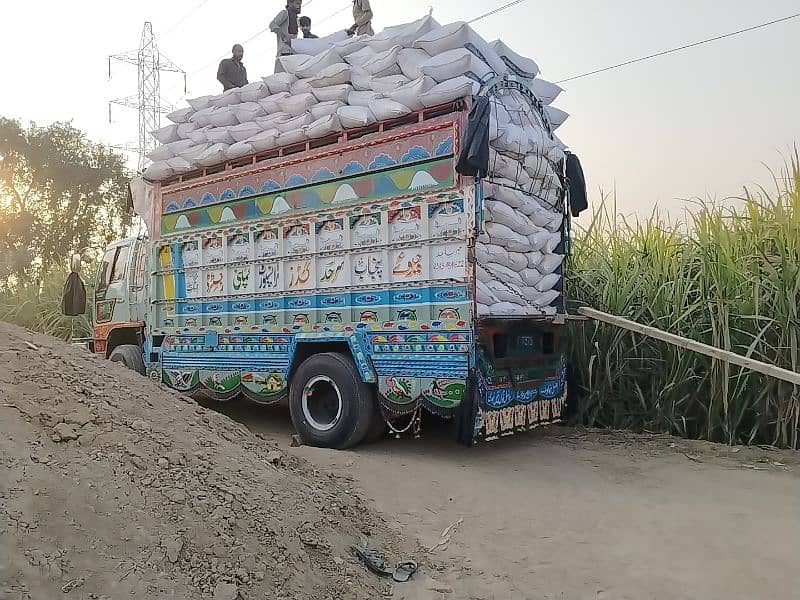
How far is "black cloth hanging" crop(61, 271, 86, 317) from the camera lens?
357 inches

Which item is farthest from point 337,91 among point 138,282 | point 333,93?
point 138,282

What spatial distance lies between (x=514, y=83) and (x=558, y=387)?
2.76m

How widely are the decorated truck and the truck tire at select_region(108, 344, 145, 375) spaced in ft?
1.48

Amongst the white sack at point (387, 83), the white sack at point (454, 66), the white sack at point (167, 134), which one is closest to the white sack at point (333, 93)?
the white sack at point (387, 83)

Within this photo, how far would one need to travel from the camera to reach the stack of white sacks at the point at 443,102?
5359 millimetres

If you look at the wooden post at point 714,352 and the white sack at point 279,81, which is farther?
the white sack at point 279,81

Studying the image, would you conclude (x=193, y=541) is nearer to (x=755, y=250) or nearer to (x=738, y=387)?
(x=738, y=387)

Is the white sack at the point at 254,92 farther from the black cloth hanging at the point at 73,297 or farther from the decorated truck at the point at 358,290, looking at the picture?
the black cloth hanging at the point at 73,297

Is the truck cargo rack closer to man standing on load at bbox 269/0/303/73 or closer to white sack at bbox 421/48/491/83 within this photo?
white sack at bbox 421/48/491/83

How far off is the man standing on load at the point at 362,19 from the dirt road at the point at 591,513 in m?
4.88

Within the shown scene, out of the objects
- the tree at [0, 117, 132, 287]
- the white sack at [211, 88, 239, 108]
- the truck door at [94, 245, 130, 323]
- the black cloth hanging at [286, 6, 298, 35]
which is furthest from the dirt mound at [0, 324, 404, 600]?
the tree at [0, 117, 132, 287]

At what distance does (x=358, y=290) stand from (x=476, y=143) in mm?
1635

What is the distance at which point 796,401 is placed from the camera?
5594mm

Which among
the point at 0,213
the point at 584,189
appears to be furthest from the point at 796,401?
the point at 0,213
